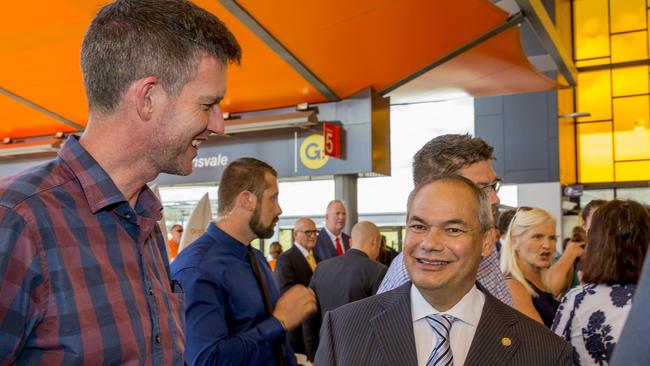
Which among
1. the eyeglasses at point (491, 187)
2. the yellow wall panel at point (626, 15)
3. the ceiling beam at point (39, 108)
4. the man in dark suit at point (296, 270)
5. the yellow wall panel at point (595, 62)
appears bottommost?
the man in dark suit at point (296, 270)

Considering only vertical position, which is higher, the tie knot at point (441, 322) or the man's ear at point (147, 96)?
the man's ear at point (147, 96)

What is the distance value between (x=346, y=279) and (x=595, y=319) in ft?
8.46

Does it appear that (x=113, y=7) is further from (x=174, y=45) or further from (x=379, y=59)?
(x=379, y=59)

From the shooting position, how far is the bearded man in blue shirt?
2.50 m

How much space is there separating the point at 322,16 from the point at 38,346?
5.14 meters

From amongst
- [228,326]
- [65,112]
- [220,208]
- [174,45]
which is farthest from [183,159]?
[65,112]

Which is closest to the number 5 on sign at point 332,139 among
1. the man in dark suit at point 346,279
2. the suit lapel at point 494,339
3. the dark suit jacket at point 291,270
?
the dark suit jacket at point 291,270

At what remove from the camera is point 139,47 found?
1.35 meters

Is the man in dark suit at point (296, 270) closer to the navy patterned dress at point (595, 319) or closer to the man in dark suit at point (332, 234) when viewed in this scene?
the man in dark suit at point (332, 234)

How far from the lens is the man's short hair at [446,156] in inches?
94.3

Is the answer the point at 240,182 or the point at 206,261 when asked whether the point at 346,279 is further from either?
the point at 206,261

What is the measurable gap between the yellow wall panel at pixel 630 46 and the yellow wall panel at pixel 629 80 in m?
0.30

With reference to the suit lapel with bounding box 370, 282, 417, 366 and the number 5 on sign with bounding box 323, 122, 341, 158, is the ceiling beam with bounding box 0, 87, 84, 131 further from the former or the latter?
the suit lapel with bounding box 370, 282, 417, 366

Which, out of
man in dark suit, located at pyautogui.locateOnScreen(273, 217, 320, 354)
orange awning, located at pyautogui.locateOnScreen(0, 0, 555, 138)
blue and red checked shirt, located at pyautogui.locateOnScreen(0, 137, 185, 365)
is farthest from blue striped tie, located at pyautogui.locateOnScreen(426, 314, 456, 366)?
orange awning, located at pyautogui.locateOnScreen(0, 0, 555, 138)
